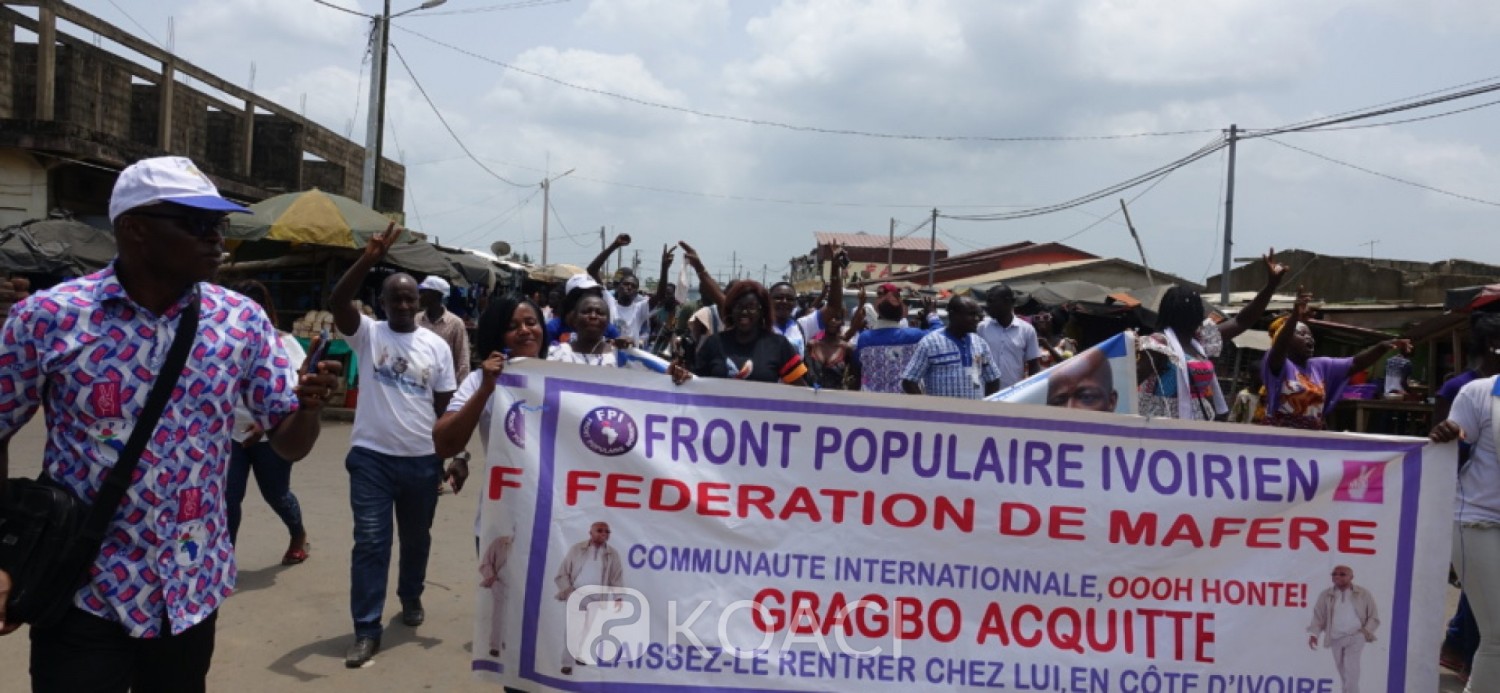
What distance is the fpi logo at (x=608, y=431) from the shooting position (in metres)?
3.61

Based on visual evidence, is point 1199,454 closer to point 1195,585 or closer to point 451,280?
point 1195,585

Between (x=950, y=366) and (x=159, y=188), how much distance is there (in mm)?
5002

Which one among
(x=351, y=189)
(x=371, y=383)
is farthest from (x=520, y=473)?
(x=351, y=189)

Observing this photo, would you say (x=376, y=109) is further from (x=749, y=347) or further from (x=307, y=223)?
(x=749, y=347)

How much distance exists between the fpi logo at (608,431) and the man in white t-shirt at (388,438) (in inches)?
63.2

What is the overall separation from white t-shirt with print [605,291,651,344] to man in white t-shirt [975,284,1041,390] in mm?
3007

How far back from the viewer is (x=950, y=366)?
22.1ft

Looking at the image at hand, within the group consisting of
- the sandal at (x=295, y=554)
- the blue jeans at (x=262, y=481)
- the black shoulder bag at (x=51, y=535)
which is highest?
the black shoulder bag at (x=51, y=535)

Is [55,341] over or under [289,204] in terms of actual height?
under

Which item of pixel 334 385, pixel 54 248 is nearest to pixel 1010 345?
pixel 334 385

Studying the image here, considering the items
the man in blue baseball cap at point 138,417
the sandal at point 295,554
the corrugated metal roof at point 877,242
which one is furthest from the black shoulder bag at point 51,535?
the corrugated metal roof at point 877,242

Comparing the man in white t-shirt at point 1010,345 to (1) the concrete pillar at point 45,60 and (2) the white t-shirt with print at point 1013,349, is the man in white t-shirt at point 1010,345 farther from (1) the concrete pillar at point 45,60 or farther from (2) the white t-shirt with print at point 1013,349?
(1) the concrete pillar at point 45,60

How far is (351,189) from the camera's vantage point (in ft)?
104

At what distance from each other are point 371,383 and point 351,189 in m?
28.7
